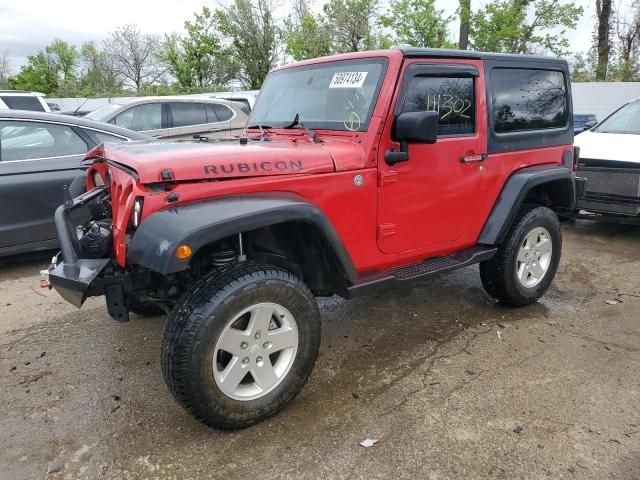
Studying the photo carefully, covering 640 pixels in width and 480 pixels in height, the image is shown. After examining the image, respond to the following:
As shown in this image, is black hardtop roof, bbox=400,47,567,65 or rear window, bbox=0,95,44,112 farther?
rear window, bbox=0,95,44,112

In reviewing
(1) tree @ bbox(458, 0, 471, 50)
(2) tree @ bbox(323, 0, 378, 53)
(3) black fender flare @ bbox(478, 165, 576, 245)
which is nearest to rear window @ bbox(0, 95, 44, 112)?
(3) black fender flare @ bbox(478, 165, 576, 245)

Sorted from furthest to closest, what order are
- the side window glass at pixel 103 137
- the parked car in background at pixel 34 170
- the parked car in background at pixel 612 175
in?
the parked car in background at pixel 612 175 → the side window glass at pixel 103 137 → the parked car in background at pixel 34 170

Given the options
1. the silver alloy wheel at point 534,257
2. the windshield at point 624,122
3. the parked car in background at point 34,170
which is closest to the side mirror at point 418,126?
the silver alloy wheel at point 534,257

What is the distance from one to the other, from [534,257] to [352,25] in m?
29.0

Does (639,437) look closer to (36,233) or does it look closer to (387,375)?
(387,375)

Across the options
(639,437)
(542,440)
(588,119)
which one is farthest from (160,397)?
(588,119)

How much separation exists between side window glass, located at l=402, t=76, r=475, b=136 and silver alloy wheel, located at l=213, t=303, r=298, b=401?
5.02 ft

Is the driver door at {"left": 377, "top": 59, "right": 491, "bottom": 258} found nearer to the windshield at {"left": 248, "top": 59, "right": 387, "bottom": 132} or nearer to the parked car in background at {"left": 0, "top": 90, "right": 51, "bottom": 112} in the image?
the windshield at {"left": 248, "top": 59, "right": 387, "bottom": 132}

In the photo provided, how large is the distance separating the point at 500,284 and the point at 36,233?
4.28m

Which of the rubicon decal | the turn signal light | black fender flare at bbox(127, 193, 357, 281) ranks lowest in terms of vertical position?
the turn signal light

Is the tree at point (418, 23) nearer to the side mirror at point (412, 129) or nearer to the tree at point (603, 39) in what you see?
the tree at point (603, 39)

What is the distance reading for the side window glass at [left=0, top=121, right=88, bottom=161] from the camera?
4918mm

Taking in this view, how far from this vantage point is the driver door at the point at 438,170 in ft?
10.6

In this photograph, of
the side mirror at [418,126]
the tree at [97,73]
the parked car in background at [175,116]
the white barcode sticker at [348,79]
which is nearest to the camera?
the side mirror at [418,126]
